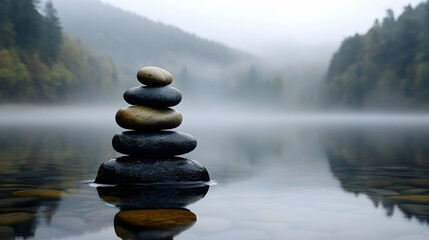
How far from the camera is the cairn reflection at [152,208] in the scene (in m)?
5.81

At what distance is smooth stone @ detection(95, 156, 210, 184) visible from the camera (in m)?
10.2

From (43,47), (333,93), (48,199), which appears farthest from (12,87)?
(48,199)

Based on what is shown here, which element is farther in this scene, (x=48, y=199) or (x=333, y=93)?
(x=333, y=93)

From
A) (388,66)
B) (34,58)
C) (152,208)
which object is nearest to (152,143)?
(152,208)

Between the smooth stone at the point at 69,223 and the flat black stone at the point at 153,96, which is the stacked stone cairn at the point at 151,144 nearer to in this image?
the flat black stone at the point at 153,96

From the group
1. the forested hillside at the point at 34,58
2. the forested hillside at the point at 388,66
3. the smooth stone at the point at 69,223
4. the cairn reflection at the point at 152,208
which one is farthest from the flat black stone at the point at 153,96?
the forested hillside at the point at 388,66

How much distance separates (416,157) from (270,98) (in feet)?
601

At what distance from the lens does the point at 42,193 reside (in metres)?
8.78

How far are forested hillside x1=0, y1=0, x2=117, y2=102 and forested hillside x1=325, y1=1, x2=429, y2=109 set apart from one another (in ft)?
248

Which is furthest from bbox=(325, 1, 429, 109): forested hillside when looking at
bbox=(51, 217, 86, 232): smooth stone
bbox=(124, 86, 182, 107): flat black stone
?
bbox=(51, 217, 86, 232): smooth stone

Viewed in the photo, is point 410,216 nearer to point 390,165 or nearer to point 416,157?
point 390,165

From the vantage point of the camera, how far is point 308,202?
8062 mm

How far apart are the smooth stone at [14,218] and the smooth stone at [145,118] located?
439 cm

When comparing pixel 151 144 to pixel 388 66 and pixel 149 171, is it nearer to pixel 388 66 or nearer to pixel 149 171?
pixel 149 171
